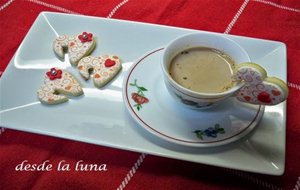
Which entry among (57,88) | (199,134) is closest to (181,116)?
(199,134)

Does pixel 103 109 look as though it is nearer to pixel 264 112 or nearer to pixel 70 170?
pixel 70 170

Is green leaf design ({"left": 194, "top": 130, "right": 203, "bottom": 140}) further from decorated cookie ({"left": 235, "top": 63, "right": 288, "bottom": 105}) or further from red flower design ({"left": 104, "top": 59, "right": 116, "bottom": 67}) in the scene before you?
red flower design ({"left": 104, "top": 59, "right": 116, "bottom": 67})

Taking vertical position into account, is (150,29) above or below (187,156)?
above

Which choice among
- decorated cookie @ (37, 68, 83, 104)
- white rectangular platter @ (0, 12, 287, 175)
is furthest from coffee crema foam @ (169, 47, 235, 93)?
decorated cookie @ (37, 68, 83, 104)

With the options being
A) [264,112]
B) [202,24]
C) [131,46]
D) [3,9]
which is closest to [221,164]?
[264,112]

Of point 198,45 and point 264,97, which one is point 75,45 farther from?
point 264,97

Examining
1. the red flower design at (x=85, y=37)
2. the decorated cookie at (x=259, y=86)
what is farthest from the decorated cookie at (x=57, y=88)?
the decorated cookie at (x=259, y=86)
